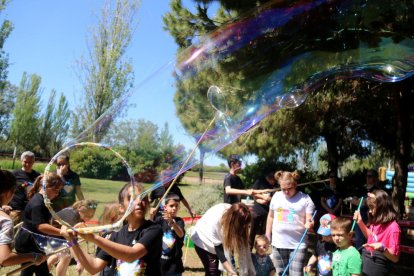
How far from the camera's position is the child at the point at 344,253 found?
4.03 metres

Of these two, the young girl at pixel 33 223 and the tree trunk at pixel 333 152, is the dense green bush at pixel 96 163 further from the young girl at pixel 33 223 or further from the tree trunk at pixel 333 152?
the tree trunk at pixel 333 152

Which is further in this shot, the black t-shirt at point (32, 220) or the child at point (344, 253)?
the child at point (344, 253)

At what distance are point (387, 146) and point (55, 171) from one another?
458 inches

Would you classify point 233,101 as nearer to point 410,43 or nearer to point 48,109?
point 410,43

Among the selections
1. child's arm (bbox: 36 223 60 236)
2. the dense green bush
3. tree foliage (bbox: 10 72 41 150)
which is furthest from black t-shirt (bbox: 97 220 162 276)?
tree foliage (bbox: 10 72 41 150)

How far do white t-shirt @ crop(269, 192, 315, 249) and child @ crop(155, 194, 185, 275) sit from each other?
1.28m

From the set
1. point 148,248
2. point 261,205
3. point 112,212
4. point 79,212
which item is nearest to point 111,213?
point 112,212

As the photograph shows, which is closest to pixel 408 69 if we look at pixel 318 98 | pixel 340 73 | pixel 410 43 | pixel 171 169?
pixel 410 43

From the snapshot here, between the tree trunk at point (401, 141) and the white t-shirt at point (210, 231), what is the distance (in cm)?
673

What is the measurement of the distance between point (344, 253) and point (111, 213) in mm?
2706

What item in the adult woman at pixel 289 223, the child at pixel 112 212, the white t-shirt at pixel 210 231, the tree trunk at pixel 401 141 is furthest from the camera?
the tree trunk at pixel 401 141

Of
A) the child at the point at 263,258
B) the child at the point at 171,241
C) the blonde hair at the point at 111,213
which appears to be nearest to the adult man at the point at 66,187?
the blonde hair at the point at 111,213

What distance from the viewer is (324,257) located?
5.41m

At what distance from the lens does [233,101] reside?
407 cm
